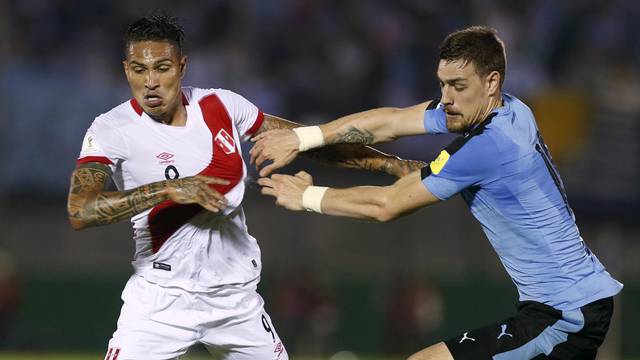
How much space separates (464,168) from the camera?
5.87 meters

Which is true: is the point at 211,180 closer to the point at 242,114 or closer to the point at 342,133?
the point at 242,114

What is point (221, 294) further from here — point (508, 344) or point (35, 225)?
point (35, 225)

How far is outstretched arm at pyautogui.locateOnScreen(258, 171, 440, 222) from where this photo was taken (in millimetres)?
6055

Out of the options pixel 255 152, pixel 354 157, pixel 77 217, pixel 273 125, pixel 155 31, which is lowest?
pixel 77 217

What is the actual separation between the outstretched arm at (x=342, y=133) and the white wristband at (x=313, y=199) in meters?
0.38

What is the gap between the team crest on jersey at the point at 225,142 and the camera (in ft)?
21.7

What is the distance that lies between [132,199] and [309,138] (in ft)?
4.32

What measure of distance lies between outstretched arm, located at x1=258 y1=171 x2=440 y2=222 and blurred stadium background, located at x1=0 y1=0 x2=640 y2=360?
9260mm

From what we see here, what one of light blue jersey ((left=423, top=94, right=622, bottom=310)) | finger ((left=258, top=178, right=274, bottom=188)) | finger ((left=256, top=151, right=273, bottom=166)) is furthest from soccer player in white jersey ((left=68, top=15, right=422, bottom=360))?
light blue jersey ((left=423, top=94, right=622, bottom=310))

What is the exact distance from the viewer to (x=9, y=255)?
16.4m

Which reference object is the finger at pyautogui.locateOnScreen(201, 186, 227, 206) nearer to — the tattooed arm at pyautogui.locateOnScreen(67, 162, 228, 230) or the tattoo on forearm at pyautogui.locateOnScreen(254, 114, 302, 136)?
the tattooed arm at pyautogui.locateOnScreen(67, 162, 228, 230)

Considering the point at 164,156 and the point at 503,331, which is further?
the point at 164,156

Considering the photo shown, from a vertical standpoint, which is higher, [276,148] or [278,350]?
[276,148]

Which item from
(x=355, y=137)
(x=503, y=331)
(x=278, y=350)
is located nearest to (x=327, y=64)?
(x=355, y=137)
